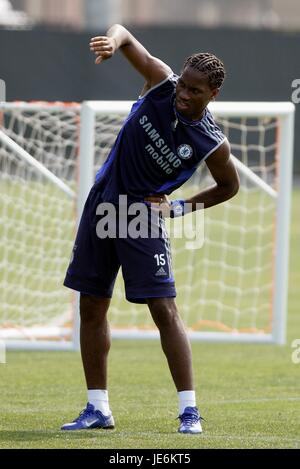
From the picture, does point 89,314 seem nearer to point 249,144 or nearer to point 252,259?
point 252,259

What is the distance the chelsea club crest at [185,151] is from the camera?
641cm

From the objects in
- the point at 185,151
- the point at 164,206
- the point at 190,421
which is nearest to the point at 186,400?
the point at 190,421

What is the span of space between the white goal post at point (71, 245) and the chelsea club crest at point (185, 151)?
11.2 ft

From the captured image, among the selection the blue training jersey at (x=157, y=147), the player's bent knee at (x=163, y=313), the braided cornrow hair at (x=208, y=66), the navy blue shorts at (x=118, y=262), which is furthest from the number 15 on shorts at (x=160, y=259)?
the braided cornrow hair at (x=208, y=66)

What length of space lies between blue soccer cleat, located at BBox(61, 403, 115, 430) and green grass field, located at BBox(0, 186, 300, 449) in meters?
0.07

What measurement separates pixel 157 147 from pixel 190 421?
57.1 inches

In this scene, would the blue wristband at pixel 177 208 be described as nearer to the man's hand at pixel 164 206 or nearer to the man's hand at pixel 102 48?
the man's hand at pixel 164 206

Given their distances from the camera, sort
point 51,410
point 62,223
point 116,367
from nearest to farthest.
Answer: point 51,410 < point 116,367 < point 62,223

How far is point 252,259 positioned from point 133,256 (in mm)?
9421

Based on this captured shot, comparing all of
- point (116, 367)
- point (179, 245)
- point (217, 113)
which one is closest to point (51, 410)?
point (116, 367)

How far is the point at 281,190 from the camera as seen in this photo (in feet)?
34.3

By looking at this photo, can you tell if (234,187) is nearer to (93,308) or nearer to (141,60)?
(141,60)
